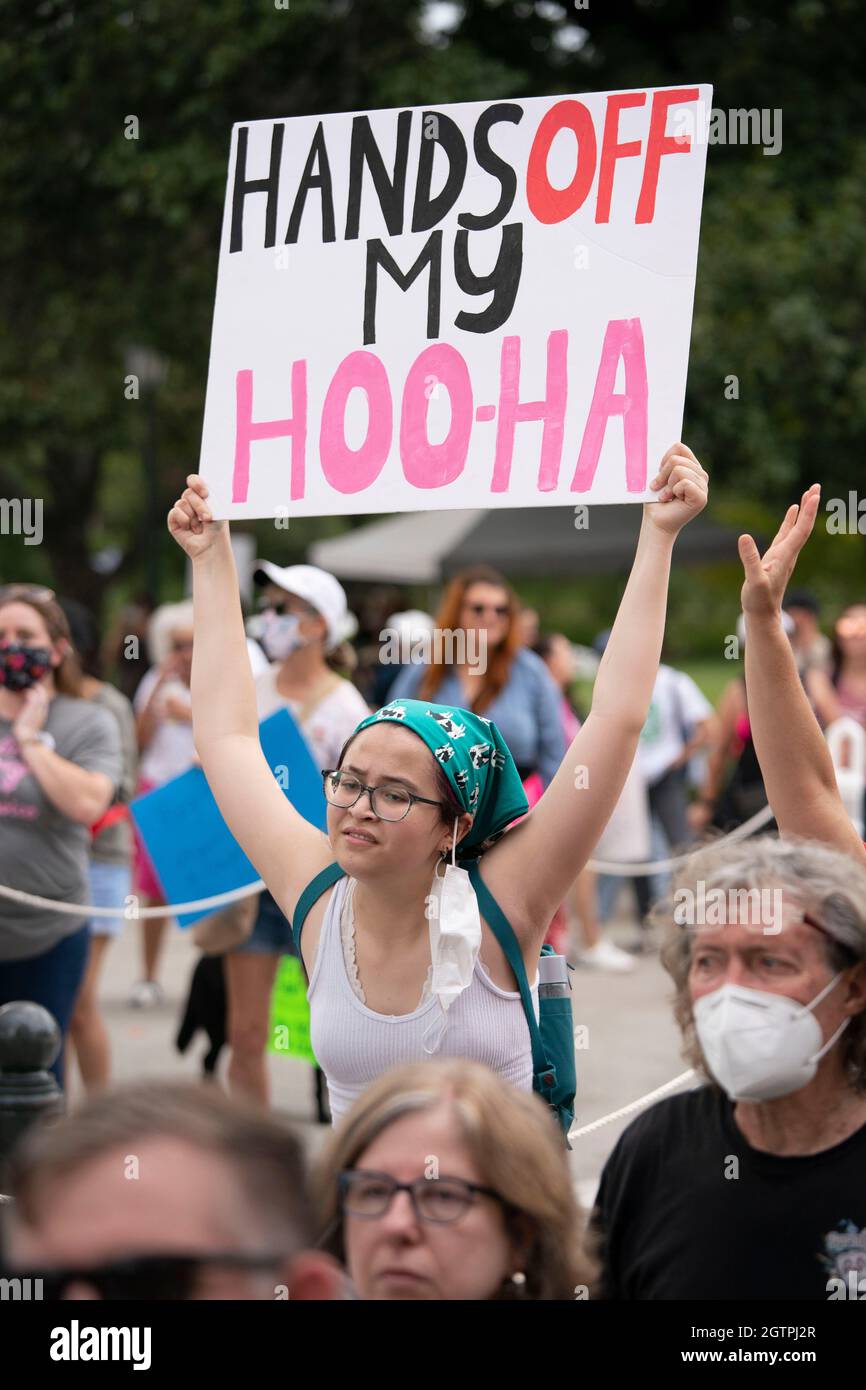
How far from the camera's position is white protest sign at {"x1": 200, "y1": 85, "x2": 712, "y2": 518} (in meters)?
3.35

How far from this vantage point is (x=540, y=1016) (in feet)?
10.6

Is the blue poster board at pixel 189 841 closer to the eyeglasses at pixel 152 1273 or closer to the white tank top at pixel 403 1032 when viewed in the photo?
the white tank top at pixel 403 1032

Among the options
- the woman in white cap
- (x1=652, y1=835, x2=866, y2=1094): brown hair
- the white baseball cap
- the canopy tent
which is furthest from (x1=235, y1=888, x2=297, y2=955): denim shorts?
the canopy tent

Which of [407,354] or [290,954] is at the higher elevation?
[407,354]

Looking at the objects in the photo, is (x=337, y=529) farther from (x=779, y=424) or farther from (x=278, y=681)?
(x=278, y=681)

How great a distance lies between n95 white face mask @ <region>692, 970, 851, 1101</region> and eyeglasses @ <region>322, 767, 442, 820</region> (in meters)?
0.64

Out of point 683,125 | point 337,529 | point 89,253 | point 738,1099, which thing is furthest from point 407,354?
point 337,529

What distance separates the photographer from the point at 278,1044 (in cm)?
534

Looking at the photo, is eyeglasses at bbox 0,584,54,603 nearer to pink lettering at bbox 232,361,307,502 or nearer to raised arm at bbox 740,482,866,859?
pink lettering at bbox 232,361,307,502

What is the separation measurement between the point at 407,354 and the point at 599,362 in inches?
15.0

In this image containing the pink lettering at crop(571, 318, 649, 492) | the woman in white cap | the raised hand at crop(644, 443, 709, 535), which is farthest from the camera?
the woman in white cap

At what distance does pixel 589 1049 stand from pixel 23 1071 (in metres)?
4.09

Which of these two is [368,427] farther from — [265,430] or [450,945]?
[450,945]
